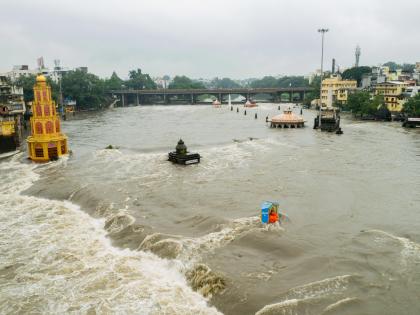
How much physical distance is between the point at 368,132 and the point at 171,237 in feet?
165

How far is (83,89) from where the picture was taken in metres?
121

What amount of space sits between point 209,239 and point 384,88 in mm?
84687

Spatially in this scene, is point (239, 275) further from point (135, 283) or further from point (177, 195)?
point (177, 195)

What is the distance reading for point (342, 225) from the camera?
19.9 metres

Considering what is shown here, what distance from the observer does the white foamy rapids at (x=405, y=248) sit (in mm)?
15534

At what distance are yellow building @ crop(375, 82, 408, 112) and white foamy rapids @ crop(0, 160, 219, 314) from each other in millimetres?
82339

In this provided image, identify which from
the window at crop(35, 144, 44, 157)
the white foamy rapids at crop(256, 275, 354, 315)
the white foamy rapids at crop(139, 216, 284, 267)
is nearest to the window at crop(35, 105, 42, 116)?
the window at crop(35, 144, 44, 157)

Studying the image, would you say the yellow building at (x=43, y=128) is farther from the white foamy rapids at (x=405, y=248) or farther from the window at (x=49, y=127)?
the white foamy rapids at (x=405, y=248)

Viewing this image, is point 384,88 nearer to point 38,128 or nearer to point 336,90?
point 336,90

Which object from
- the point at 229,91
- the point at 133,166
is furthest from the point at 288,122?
the point at 229,91

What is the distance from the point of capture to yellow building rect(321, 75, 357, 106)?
10969cm

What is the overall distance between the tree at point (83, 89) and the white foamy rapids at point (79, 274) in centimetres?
10327

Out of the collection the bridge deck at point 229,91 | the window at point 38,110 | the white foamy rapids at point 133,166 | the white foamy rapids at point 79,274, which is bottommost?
the white foamy rapids at point 79,274

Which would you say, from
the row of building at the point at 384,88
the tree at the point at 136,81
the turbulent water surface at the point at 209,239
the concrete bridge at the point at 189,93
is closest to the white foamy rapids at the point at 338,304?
the turbulent water surface at the point at 209,239
